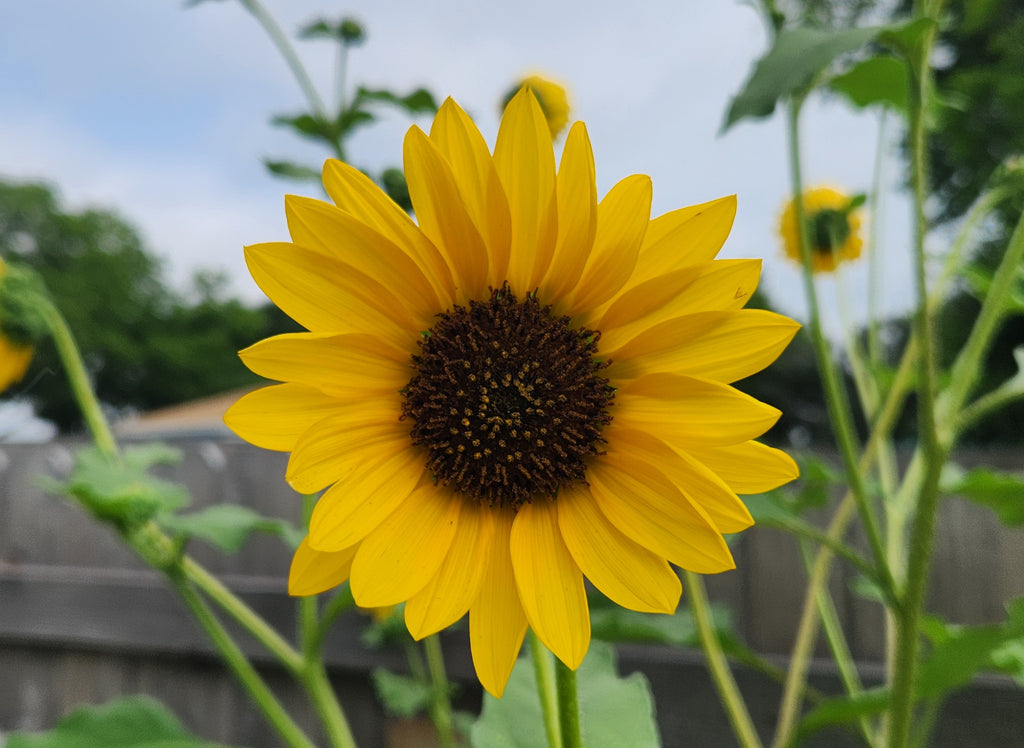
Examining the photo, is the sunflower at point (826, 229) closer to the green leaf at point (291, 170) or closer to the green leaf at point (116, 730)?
the green leaf at point (291, 170)

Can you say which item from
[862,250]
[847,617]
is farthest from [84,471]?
[862,250]

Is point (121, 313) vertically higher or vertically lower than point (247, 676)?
higher

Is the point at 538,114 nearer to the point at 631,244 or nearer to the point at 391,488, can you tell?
the point at 631,244

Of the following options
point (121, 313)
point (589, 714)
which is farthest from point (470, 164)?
point (121, 313)

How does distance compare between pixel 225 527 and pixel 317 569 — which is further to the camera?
pixel 225 527

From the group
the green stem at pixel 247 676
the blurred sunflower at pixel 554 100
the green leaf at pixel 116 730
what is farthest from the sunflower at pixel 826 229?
the green leaf at pixel 116 730

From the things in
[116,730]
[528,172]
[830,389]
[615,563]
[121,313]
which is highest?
[121,313]

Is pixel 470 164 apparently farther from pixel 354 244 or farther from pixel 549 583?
pixel 549 583
